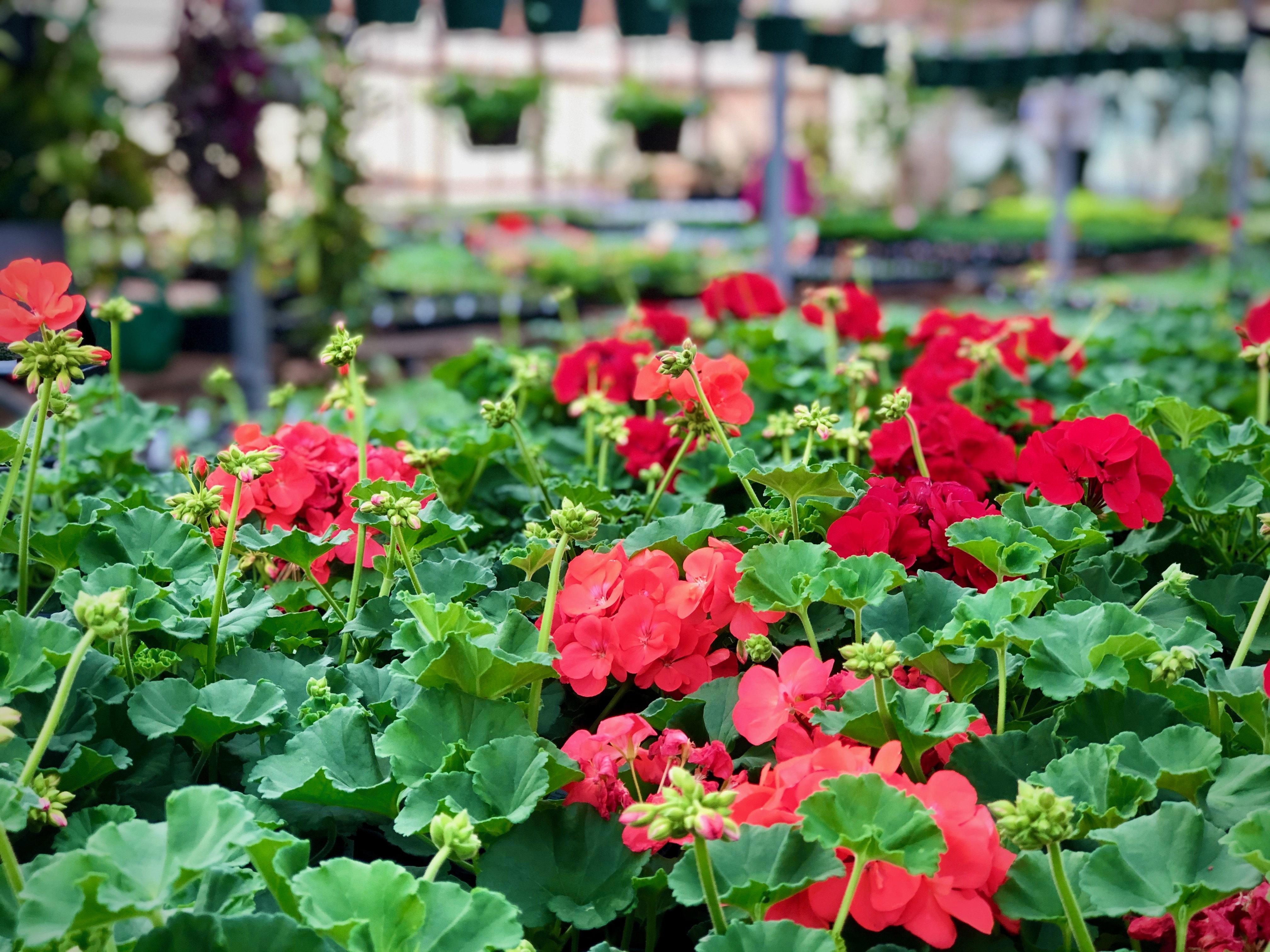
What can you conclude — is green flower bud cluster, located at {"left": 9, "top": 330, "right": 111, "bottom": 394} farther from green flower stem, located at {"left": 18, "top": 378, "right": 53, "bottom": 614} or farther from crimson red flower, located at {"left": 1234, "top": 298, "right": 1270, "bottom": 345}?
crimson red flower, located at {"left": 1234, "top": 298, "right": 1270, "bottom": 345}

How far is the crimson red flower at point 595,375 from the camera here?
1.38m

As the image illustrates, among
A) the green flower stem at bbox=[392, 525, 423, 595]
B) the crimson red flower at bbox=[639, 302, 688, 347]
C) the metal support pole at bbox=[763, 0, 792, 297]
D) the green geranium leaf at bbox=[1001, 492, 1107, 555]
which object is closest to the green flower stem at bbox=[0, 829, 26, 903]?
the green flower stem at bbox=[392, 525, 423, 595]

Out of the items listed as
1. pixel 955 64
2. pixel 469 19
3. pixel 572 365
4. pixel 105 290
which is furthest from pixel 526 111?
pixel 572 365

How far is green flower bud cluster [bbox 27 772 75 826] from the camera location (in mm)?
608

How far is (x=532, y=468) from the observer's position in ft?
3.33

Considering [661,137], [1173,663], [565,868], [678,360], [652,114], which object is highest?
[652,114]

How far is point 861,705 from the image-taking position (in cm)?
68

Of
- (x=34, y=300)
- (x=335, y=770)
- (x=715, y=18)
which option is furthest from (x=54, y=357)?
(x=715, y=18)

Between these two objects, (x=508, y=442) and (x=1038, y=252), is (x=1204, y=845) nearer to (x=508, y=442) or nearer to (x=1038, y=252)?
(x=508, y=442)

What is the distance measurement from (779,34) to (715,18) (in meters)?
0.23

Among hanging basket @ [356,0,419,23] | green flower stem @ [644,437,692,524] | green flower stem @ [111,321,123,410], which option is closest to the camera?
green flower stem @ [644,437,692,524]

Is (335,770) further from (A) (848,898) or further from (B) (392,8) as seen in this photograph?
(B) (392,8)

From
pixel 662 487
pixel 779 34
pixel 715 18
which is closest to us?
pixel 662 487

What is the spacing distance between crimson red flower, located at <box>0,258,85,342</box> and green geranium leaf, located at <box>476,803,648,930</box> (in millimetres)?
458
